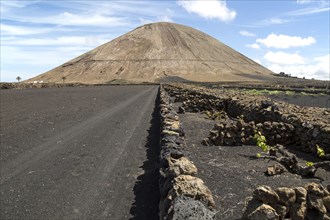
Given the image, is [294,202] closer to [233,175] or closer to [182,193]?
[182,193]

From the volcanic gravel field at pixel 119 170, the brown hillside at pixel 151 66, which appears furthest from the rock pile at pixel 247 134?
the brown hillside at pixel 151 66

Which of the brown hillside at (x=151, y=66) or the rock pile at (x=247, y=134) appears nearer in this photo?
the rock pile at (x=247, y=134)

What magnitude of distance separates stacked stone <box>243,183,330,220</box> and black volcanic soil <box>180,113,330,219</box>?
4.66 feet

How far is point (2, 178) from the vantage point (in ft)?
41.3

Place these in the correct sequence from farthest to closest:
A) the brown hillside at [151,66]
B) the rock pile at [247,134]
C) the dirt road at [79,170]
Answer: the brown hillside at [151,66], the rock pile at [247,134], the dirt road at [79,170]

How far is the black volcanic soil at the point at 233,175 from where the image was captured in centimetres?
812

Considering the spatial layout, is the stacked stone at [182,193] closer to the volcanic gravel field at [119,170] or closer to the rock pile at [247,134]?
the volcanic gravel field at [119,170]

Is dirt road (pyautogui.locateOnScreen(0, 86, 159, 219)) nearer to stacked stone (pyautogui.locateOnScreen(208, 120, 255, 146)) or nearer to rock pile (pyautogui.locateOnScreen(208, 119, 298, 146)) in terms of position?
stacked stone (pyautogui.locateOnScreen(208, 120, 255, 146))

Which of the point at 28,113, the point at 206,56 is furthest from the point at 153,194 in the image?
the point at 206,56

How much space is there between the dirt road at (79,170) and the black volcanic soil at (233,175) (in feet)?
4.92

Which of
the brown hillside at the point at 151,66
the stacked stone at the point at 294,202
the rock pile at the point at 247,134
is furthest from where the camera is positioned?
the brown hillside at the point at 151,66

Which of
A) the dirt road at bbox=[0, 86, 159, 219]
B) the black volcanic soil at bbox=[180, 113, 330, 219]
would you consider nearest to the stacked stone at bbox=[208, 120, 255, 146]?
the black volcanic soil at bbox=[180, 113, 330, 219]

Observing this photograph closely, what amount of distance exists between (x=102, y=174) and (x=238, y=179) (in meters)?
4.61

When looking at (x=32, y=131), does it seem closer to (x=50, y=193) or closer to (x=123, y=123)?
(x=123, y=123)
